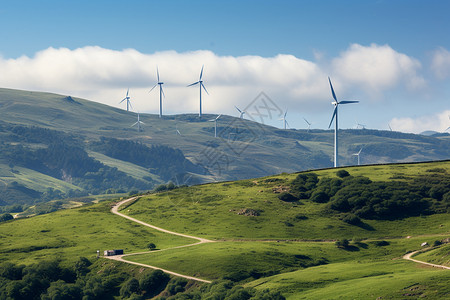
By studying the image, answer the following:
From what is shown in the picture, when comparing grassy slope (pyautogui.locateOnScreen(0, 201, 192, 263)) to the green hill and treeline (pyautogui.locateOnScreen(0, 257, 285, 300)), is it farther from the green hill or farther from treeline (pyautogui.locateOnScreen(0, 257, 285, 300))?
treeline (pyautogui.locateOnScreen(0, 257, 285, 300))

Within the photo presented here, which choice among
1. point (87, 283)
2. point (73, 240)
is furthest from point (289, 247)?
point (73, 240)

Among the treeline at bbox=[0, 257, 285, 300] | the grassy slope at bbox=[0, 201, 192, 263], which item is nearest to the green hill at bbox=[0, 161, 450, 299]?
the grassy slope at bbox=[0, 201, 192, 263]

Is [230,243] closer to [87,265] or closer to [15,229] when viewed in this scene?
[87,265]

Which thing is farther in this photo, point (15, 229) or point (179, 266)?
point (15, 229)

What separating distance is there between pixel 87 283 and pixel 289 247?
51.8m

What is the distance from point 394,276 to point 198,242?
6789cm

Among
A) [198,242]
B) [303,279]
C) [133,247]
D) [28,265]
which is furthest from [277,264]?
[28,265]

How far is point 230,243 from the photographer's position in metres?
163

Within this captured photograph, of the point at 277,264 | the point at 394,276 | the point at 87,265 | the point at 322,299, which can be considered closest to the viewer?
the point at 322,299

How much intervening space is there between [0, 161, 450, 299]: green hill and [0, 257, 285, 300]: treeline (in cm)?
94

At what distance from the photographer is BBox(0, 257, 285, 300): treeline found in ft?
438

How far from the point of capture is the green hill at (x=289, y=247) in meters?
Answer: 116

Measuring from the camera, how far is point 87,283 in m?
142

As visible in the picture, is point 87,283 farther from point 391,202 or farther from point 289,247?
point 391,202
